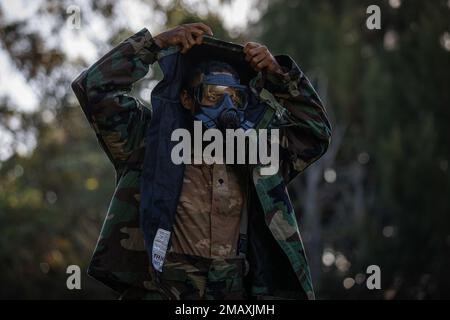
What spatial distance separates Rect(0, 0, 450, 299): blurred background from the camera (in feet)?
44.0

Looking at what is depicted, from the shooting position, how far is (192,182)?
449cm

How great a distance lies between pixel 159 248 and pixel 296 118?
112 cm

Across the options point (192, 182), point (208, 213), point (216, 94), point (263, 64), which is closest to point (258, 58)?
point (263, 64)

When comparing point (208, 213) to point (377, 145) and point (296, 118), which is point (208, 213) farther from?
point (377, 145)

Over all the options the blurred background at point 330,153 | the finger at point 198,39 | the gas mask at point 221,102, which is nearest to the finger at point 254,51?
the gas mask at point 221,102

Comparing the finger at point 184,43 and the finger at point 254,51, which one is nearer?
the finger at point 184,43

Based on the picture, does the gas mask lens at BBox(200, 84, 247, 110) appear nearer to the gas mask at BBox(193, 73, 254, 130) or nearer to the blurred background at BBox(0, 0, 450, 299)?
the gas mask at BBox(193, 73, 254, 130)

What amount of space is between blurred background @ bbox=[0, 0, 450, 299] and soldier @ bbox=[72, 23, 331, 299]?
237 inches

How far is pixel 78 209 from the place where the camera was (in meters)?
17.4

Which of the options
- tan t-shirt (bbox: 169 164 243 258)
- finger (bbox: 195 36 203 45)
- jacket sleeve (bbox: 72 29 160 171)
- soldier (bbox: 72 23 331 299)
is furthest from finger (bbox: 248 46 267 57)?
tan t-shirt (bbox: 169 164 243 258)

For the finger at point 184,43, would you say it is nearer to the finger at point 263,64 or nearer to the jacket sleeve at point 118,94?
the jacket sleeve at point 118,94

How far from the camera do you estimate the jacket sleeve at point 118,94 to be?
4.33 meters
